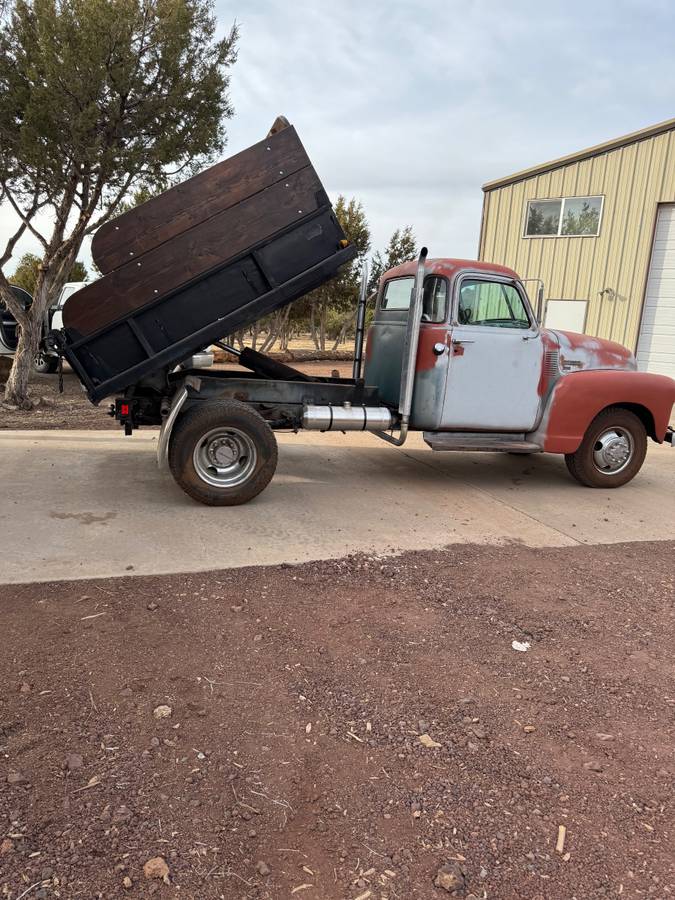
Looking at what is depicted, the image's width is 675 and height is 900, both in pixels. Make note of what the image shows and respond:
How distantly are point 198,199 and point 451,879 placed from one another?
5.08 m

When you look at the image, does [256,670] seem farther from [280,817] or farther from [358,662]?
[280,817]

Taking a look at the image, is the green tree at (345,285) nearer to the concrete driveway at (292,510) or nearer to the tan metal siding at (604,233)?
the tan metal siding at (604,233)

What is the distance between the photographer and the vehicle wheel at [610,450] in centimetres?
725

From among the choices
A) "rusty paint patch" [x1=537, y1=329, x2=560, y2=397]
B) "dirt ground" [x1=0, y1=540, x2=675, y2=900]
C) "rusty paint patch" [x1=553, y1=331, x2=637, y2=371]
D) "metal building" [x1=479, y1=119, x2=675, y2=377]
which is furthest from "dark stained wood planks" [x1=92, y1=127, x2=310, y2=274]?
"metal building" [x1=479, y1=119, x2=675, y2=377]

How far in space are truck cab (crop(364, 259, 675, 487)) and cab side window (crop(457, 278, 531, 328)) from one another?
0.03 feet

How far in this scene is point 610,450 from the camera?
737 centimetres

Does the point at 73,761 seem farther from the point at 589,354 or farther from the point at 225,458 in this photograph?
the point at 589,354

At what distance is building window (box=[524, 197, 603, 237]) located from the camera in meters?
16.6

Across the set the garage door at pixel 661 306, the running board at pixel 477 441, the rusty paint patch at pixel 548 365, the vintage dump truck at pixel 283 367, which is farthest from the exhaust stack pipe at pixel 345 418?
the garage door at pixel 661 306

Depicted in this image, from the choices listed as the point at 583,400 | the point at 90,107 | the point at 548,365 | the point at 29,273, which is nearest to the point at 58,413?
the point at 90,107

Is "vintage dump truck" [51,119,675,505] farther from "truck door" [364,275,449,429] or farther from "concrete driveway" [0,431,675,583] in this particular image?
"concrete driveway" [0,431,675,583]

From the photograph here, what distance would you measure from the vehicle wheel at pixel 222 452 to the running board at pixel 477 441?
1.75 metres

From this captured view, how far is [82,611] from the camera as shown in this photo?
3.90 meters

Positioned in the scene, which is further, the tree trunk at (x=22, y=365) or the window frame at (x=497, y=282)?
the tree trunk at (x=22, y=365)
